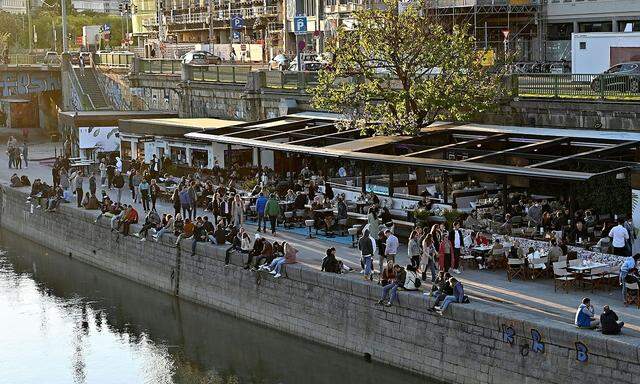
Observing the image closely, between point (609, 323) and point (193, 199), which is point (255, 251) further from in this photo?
point (609, 323)

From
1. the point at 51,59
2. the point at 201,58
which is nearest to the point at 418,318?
the point at 201,58

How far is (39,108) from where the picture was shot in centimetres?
10719

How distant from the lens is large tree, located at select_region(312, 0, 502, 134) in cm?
4372

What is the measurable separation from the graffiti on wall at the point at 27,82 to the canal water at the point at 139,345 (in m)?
52.1

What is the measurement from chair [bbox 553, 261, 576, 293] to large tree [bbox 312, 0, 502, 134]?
44.1ft

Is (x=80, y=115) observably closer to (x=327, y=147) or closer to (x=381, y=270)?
(x=327, y=147)

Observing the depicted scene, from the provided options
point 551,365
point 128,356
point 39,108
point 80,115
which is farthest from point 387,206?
point 39,108

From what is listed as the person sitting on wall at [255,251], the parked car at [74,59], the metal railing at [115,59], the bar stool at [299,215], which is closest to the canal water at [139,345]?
the person sitting on wall at [255,251]

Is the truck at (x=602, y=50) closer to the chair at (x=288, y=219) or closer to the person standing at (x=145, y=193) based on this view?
the chair at (x=288, y=219)

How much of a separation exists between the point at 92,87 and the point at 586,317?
2598 inches

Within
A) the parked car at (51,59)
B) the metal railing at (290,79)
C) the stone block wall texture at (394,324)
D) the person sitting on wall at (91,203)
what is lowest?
the stone block wall texture at (394,324)

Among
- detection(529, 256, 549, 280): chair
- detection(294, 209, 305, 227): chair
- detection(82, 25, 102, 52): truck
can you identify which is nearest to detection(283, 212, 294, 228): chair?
detection(294, 209, 305, 227): chair

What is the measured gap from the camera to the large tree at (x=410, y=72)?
143 feet

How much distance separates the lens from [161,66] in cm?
7525
